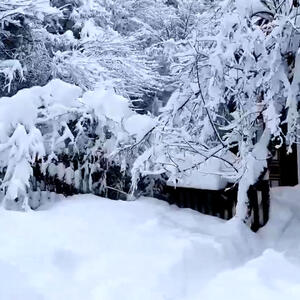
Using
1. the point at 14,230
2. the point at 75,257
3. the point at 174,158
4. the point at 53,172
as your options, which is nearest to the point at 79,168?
the point at 53,172

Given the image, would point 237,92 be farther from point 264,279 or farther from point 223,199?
point 264,279

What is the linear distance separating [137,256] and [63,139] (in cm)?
254

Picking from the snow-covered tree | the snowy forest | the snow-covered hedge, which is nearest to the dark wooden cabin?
the snowy forest

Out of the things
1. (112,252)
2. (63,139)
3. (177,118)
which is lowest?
(112,252)

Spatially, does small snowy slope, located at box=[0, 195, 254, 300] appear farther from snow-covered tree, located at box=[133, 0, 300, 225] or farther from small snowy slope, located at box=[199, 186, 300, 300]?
A: snow-covered tree, located at box=[133, 0, 300, 225]

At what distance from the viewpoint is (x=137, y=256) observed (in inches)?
Result: 174

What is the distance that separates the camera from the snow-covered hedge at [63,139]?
19.8ft

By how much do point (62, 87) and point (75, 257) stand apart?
295 centimetres

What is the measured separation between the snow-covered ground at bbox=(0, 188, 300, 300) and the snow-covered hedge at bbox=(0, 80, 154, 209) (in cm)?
70

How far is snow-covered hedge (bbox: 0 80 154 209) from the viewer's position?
6.04 metres

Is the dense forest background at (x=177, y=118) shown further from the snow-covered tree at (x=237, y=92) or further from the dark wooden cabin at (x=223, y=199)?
the dark wooden cabin at (x=223, y=199)

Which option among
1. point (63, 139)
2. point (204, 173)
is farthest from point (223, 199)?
point (63, 139)

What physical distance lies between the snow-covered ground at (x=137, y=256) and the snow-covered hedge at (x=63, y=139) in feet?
2.29

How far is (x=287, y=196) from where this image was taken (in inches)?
284
